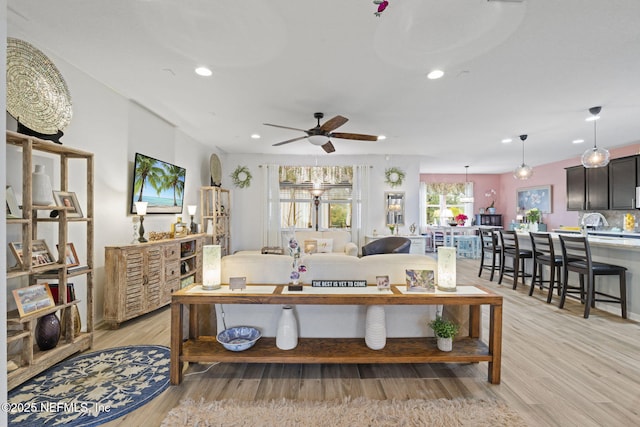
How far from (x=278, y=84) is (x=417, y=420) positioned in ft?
10.2

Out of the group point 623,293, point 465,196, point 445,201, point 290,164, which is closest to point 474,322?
point 623,293

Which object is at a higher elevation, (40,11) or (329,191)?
(40,11)

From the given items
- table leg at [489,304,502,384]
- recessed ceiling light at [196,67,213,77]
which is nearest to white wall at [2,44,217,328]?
recessed ceiling light at [196,67,213,77]

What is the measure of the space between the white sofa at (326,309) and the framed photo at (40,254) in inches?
53.0

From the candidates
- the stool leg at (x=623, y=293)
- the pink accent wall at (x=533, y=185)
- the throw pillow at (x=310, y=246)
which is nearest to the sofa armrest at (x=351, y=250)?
the throw pillow at (x=310, y=246)

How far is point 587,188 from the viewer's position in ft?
21.3

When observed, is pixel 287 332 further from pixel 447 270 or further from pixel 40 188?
pixel 40 188

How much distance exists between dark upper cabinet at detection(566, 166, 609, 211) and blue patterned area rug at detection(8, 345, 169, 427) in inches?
331

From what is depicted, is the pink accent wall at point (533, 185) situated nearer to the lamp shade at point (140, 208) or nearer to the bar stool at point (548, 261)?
the bar stool at point (548, 261)

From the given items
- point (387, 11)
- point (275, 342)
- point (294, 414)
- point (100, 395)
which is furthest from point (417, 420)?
point (387, 11)

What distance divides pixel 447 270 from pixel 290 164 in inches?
209

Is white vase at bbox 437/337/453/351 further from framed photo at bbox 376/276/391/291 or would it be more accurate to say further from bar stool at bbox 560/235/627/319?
bar stool at bbox 560/235/627/319

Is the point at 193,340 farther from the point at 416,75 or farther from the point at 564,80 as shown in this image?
the point at 564,80

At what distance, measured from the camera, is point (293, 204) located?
710 cm
